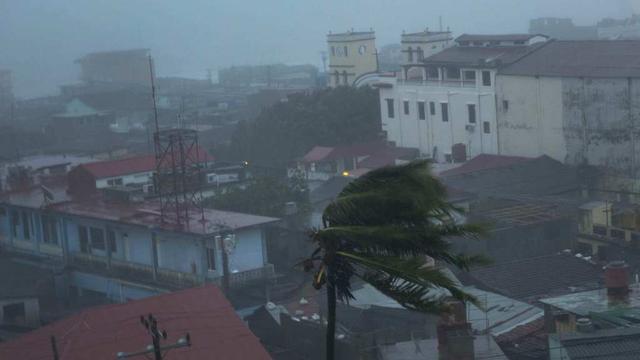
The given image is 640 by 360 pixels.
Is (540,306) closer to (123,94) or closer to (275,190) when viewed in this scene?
Answer: (275,190)

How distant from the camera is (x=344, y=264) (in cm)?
181

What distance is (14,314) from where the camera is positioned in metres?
6.45

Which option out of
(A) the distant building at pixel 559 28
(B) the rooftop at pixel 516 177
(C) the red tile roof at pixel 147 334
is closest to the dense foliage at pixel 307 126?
(B) the rooftop at pixel 516 177

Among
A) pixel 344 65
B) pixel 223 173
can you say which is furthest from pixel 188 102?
pixel 223 173

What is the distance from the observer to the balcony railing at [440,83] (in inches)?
445

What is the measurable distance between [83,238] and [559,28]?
805 inches

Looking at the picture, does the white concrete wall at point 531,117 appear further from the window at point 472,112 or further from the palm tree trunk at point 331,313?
the palm tree trunk at point 331,313

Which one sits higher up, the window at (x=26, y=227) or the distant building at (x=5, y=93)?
the distant building at (x=5, y=93)

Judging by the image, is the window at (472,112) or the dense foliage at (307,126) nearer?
the window at (472,112)

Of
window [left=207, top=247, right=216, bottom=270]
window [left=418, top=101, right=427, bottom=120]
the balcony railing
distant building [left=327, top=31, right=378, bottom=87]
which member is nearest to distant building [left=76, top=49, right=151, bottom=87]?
distant building [left=327, top=31, right=378, bottom=87]

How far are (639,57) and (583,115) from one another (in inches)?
26.7

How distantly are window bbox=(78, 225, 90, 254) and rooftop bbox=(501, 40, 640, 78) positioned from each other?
4.52m

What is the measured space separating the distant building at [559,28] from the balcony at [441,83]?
12.8 m

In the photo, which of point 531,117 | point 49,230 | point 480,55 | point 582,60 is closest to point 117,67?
point 480,55
